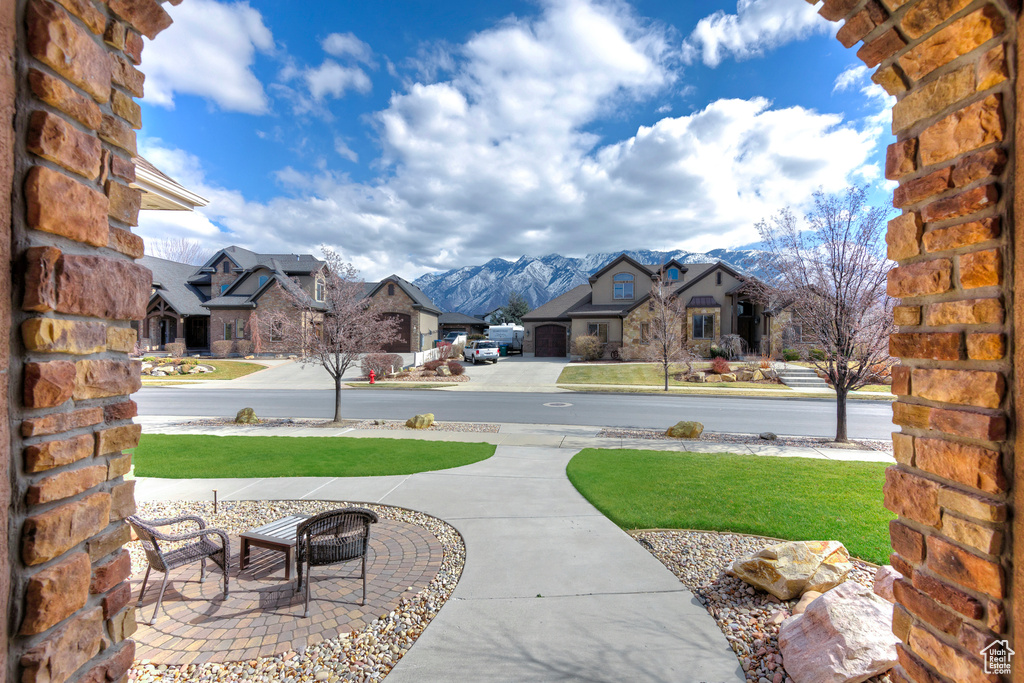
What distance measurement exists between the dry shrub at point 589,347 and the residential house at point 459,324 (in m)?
30.0

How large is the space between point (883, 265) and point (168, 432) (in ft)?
58.3

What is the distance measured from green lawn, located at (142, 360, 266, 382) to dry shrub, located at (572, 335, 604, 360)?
21.2 metres

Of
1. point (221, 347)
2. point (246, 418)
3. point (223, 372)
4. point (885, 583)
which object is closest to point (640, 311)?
point (246, 418)

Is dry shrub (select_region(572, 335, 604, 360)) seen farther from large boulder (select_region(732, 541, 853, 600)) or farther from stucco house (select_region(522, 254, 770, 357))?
large boulder (select_region(732, 541, 853, 600))

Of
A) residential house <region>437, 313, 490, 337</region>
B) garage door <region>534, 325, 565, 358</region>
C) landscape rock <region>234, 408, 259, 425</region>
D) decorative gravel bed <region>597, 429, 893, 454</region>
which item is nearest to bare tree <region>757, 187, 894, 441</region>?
decorative gravel bed <region>597, 429, 893, 454</region>

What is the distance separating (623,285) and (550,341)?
7437 millimetres

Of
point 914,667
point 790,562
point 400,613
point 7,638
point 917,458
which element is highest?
point 917,458

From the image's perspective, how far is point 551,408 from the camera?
17.7m

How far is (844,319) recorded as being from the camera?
11.2 m

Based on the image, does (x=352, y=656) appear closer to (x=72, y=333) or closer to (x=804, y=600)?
(x=72, y=333)

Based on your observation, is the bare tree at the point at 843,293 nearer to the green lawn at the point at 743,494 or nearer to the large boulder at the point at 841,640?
the green lawn at the point at 743,494

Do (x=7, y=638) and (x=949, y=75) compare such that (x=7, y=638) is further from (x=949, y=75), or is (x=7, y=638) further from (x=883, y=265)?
(x=883, y=265)

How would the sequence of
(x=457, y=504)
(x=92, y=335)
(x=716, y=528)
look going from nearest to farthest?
(x=92, y=335), (x=716, y=528), (x=457, y=504)

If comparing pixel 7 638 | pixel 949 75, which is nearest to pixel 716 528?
pixel 949 75
